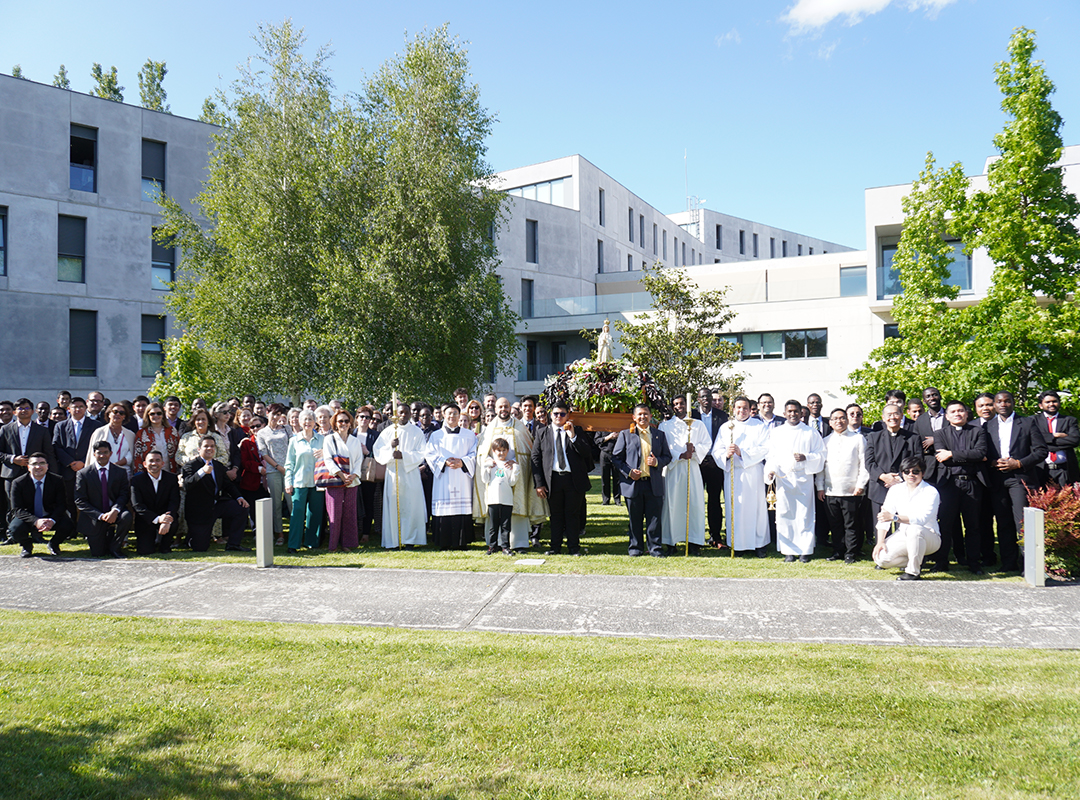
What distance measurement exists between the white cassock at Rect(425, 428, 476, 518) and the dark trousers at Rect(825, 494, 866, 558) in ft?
15.5

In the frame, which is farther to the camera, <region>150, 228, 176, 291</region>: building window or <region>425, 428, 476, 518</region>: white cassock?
<region>150, 228, 176, 291</region>: building window

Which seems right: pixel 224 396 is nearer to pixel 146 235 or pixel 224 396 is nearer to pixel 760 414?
pixel 146 235

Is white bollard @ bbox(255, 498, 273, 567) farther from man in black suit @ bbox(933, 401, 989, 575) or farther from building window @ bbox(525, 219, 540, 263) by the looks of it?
building window @ bbox(525, 219, 540, 263)

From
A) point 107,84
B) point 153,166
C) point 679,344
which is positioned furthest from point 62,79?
point 679,344

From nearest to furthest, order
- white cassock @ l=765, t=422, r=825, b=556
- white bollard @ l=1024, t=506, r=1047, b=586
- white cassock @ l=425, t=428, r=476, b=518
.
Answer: white bollard @ l=1024, t=506, r=1047, b=586 < white cassock @ l=765, t=422, r=825, b=556 < white cassock @ l=425, t=428, r=476, b=518

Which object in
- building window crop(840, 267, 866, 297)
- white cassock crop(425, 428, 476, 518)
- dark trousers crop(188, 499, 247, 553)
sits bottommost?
dark trousers crop(188, 499, 247, 553)

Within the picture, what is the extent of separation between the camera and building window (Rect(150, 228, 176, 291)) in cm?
2612

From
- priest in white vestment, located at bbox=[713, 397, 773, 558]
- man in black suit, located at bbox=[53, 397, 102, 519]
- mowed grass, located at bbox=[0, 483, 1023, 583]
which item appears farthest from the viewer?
man in black suit, located at bbox=[53, 397, 102, 519]

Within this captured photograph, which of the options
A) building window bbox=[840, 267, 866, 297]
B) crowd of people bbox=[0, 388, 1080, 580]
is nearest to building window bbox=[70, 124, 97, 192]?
crowd of people bbox=[0, 388, 1080, 580]

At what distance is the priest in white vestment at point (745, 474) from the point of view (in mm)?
10180

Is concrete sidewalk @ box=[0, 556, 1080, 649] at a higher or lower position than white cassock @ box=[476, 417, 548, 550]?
lower

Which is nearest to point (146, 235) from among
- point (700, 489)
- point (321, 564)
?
point (321, 564)

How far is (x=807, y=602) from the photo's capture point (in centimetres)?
707

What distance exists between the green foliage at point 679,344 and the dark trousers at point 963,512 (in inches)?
450
